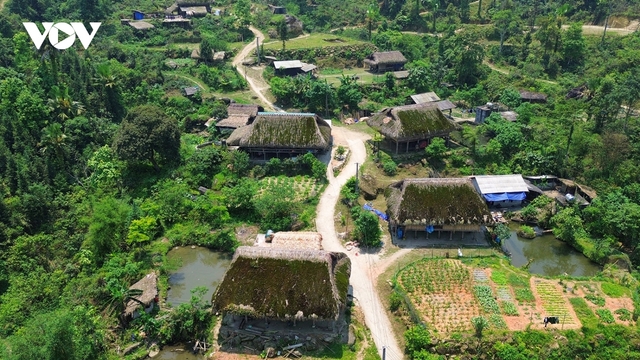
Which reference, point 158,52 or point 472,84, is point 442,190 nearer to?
point 472,84

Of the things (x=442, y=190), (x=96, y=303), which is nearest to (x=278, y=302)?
(x=96, y=303)

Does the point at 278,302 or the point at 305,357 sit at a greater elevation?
the point at 278,302

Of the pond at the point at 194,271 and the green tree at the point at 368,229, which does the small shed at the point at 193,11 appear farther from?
the green tree at the point at 368,229

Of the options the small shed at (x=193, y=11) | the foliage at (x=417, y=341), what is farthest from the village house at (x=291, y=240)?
the small shed at (x=193, y=11)

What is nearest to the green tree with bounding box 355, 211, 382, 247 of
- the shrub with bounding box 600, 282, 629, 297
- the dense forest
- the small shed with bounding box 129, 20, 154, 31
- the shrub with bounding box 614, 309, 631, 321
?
the dense forest

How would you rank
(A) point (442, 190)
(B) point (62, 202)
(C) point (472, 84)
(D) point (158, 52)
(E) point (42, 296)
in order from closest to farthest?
(E) point (42, 296), (A) point (442, 190), (B) point (62, 202), (C) point (472, 84), (D) point (158, 52)

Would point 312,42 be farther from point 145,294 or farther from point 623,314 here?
point 623,314

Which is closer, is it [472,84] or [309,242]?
[309,242]
